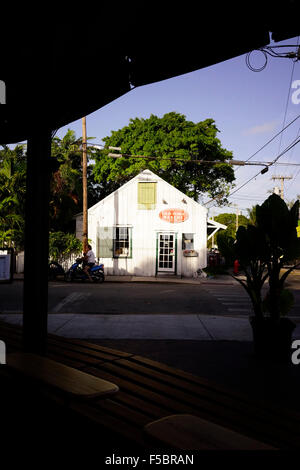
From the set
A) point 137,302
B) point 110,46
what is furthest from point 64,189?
A: point 110,46

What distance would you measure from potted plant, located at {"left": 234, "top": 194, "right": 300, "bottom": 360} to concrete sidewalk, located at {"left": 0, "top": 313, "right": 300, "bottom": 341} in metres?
1.23

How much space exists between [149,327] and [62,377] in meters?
4.65

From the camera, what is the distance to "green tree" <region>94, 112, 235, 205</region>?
1179 inches

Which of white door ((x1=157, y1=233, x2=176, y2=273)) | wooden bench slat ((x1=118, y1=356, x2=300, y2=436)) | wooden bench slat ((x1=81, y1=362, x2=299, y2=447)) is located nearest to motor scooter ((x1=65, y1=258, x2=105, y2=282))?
white door ((x1=157, y1=233, x2=176, y2=273))

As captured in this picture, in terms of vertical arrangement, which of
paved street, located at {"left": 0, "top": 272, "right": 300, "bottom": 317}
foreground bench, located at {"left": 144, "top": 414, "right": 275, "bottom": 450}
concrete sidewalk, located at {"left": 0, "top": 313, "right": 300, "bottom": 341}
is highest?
foreground bench, located at {"left": 144, "top": 414, "right": 275, "bottom": 450}

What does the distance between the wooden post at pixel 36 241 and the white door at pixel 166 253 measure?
1673 centimetres

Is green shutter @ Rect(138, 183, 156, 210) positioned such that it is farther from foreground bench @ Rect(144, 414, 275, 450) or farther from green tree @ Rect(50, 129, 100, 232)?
foreground bench @ Rect(144, 414, 275, 450)

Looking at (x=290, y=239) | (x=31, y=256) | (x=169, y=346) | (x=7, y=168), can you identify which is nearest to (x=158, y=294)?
(x=169, y=346)

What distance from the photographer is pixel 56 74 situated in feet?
11.8

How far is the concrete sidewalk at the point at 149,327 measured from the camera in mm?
6484

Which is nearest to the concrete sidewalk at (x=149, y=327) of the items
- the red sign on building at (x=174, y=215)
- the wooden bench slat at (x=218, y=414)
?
the wooden bench slat at (x=218, y=414)

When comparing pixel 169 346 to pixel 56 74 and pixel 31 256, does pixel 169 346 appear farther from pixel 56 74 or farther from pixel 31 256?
pixel 56 74

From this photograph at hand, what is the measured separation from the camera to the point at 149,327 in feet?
23.6

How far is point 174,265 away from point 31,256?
17.0 metres
